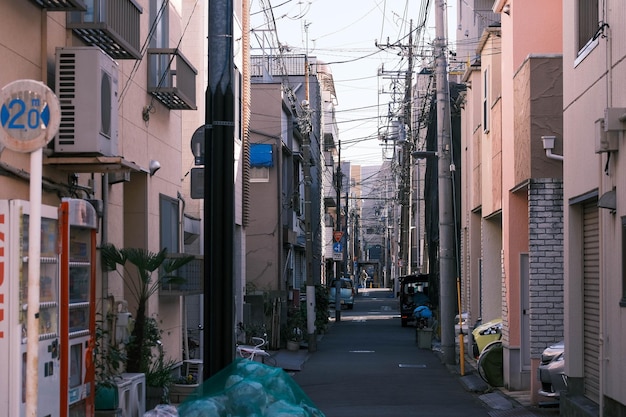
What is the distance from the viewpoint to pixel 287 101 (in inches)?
1491

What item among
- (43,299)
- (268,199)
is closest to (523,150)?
(43,299)

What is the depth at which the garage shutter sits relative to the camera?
1332 centimetres

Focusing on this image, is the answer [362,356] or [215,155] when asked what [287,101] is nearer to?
[362,356]

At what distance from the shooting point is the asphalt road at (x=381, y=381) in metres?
16.5

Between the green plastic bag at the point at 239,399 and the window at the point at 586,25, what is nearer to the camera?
the green plastic bag at the point at 239,399

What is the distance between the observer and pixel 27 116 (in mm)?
5656

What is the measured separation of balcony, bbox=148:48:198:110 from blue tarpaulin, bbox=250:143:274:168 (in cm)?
1831

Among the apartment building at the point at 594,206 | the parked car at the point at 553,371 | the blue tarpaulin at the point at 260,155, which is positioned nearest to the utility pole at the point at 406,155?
the blue tarpaulin at the point at 260,155

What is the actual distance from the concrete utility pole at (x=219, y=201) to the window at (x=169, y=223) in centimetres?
599

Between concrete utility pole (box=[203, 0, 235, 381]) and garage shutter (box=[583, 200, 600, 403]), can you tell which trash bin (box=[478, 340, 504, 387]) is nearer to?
garage shutter (box=[583, 200, 600, 403])

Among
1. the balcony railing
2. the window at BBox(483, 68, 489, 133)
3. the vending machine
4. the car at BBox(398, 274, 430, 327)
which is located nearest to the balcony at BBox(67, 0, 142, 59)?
the vending machine

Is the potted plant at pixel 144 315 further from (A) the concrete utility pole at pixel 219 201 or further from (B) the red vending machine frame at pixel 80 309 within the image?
(A) the concrete utility pole at pixel 219 201

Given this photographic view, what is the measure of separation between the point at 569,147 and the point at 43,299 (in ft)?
28.3

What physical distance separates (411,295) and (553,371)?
29.8 metres
